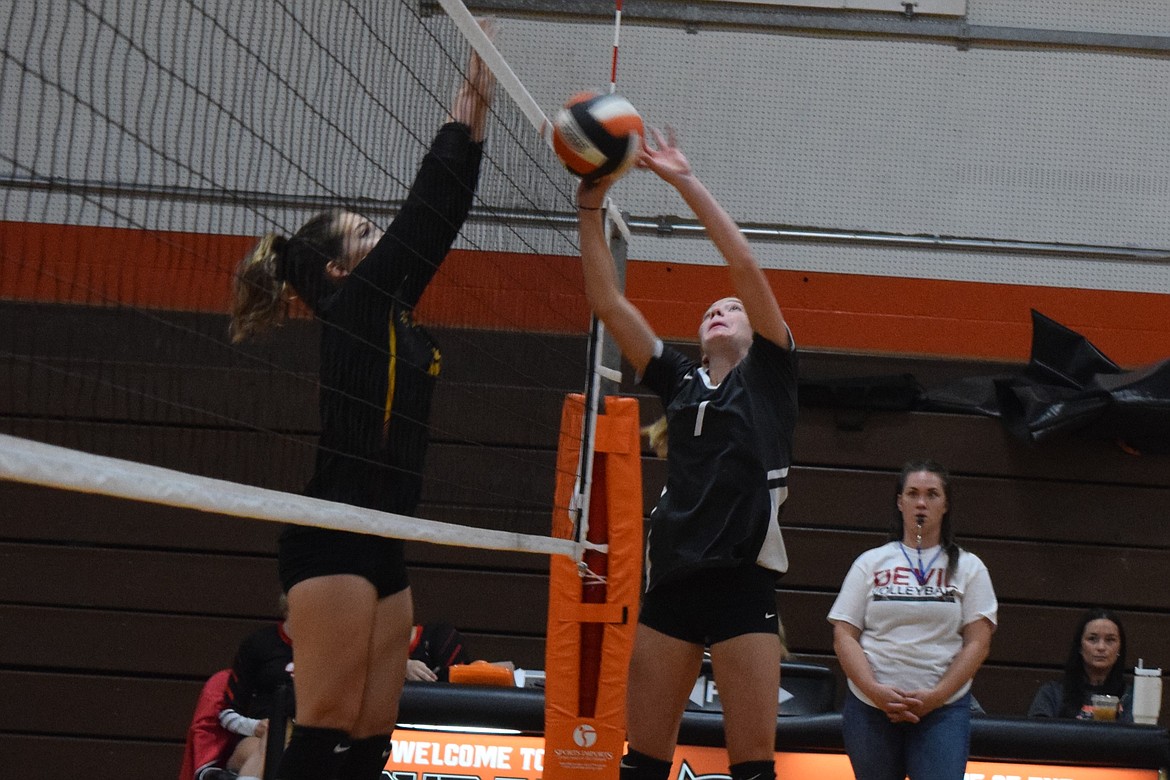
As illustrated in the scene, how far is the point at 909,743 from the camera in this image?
14.5ft

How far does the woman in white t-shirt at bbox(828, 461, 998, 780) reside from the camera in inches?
171

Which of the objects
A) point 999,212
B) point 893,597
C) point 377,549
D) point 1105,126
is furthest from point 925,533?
point 1105,126

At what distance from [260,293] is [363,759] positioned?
1.19m

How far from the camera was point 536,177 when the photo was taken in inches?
165

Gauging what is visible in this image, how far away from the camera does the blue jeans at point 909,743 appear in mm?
4309

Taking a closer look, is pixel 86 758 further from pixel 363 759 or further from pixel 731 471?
pixel 731 471

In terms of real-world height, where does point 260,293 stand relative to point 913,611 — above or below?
above

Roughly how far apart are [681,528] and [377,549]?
0.99 metres

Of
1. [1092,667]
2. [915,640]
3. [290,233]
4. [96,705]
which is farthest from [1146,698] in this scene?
[96,705]

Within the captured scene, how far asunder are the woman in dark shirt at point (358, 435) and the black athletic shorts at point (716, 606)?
850mm

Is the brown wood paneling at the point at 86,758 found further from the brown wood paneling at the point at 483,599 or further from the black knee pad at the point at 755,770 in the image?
the black knee pad at the point at 755,770

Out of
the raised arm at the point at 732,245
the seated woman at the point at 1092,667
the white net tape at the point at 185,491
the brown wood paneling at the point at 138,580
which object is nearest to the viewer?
the white net tape at the point at 185,491

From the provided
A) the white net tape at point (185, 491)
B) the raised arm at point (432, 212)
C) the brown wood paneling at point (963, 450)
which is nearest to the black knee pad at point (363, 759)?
the white net tape at point (185, 491)

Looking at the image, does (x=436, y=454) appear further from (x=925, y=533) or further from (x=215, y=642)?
(x=925, y=533)
